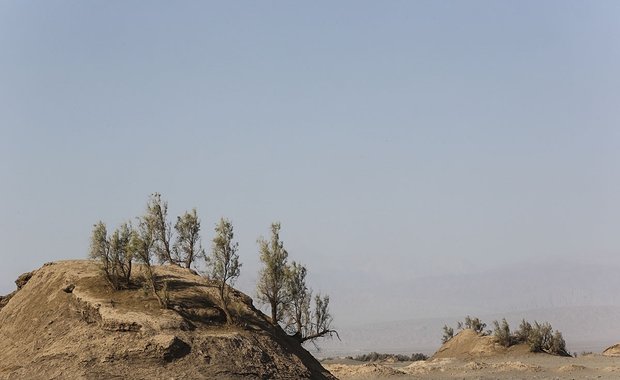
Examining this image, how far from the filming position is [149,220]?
35.9m

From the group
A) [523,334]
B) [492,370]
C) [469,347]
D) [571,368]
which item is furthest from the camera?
[523,334]

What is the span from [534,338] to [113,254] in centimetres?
4317

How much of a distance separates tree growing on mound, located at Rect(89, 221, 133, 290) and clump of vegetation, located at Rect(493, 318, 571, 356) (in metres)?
40.6

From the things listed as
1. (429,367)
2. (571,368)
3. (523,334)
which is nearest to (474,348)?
(523,334)

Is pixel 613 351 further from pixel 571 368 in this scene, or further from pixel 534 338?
pixel 571 368

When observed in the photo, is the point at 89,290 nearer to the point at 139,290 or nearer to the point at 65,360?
the point at 139,290

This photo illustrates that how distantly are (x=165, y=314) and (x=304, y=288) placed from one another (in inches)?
360

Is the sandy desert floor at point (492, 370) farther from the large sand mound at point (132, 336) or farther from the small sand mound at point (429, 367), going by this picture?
the large sand mound at point (132, 336)

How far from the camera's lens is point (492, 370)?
50281 millimetres

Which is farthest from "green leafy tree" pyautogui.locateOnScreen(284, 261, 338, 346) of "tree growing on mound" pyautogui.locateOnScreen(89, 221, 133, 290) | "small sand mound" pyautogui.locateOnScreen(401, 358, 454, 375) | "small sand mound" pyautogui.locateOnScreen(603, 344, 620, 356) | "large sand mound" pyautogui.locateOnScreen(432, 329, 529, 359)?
"small sand mound" pyautogui.locateOnScreen(603, 344, 620, 356)

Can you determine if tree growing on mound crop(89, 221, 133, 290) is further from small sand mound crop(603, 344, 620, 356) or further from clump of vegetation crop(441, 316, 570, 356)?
small sand mound crop(603, 344, 620, 356)

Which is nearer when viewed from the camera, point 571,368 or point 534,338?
point 571,368

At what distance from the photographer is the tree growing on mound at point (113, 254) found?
31.1 metres

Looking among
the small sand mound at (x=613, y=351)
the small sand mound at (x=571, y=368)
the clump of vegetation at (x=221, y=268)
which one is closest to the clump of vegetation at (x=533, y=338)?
the small sand mound at (x=613, y=351)
